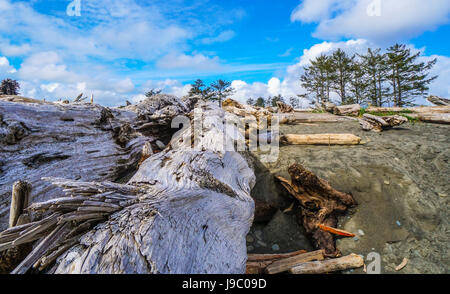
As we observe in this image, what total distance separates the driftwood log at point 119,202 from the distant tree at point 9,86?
3.27m

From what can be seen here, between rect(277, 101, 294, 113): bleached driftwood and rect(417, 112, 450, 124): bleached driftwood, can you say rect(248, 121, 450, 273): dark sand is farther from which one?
→ rect(277, 101, 294, 113): bleached driftwood

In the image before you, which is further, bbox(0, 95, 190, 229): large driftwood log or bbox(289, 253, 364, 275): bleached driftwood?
bbox(289, 253, 364, 275): bleached driftwood

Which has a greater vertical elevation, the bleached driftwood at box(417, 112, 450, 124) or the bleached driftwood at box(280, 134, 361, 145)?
the bleached driftwood at box(417, 112, 450, 124)

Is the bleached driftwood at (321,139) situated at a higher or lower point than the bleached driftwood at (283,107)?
lower

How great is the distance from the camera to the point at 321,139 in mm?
5316

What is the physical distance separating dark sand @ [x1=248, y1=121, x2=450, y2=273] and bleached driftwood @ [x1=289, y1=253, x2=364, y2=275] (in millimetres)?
208

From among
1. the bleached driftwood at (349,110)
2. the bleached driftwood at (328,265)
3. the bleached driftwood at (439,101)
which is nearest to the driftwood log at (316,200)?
the bleached driftwood at (328,265)

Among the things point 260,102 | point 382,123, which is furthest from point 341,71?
point 382,123

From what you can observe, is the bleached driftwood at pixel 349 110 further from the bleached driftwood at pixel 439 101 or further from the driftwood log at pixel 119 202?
the driftwood log at pixel 119 202

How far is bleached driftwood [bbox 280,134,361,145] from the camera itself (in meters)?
5.16

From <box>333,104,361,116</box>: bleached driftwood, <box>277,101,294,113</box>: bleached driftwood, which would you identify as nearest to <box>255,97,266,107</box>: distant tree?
<box>333,104,361,116</box>: bleached driftwood

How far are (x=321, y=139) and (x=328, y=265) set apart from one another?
3425 mm

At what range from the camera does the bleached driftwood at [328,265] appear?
251 centimetres

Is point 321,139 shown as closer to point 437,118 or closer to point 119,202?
point 437,118
